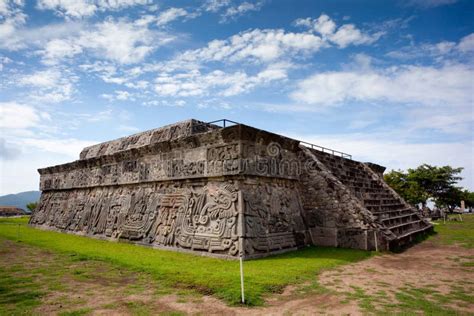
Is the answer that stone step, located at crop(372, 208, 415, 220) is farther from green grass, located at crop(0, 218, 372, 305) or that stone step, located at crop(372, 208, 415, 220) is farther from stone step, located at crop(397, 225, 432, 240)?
green grass, located at crop(0, 218, 372, 305)

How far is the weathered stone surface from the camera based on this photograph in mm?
6445

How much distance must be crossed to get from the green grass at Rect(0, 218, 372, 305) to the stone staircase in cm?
245

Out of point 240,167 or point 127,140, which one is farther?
point 127,140

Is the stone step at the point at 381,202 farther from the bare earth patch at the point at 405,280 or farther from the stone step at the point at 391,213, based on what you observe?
the bare earth patch at the point at 405,280

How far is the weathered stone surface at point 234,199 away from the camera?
6.45 metres

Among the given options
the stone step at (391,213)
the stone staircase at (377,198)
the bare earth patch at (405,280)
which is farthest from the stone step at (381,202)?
the bare earth patch at (405,280)

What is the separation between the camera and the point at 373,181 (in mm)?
11930

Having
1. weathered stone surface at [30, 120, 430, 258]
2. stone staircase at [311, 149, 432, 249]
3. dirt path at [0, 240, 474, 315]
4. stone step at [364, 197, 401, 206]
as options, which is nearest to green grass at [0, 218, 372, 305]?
dirt path at [0, 240, 474, 315]

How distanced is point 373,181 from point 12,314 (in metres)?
11.8

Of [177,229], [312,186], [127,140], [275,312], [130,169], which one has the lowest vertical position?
[275,312]

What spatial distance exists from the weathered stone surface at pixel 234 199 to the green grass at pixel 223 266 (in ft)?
1.47

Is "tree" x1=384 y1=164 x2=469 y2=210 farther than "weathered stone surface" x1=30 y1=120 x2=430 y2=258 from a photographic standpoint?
Yes

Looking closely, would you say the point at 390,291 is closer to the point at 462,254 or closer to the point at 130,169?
the point at 462,254

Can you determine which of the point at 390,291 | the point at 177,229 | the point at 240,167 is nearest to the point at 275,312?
the point at 390,291
